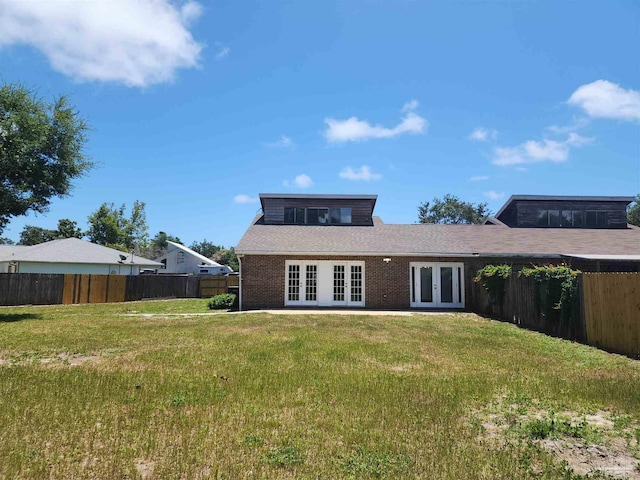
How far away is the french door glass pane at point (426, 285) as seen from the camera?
1920cm

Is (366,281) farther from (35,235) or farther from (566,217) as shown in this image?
(35,235)

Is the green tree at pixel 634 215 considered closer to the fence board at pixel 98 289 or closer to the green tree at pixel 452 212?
the green tree at pixel 452 212

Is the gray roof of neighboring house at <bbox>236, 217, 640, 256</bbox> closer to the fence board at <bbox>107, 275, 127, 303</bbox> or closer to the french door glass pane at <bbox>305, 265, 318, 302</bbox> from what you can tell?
the french door glass pane at <bbox>305, 265, 318, 302</bbox>

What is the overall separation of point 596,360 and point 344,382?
5.75m

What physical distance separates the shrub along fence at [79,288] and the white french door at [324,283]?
4.73 m

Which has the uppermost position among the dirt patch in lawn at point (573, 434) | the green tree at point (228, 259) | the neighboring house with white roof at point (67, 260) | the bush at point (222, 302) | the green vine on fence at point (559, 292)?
the green tree at point (228, 259)

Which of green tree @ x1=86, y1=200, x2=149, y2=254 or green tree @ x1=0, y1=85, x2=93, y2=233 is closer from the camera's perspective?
green tree @ x1=0, y1=85, x2=93, y2=233

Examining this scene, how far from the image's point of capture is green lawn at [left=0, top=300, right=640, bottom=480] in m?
3.63

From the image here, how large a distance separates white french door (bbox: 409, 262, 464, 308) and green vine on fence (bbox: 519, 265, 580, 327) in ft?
19.7

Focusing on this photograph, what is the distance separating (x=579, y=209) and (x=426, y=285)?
13.6 meters

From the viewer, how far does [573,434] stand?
4.36 meters

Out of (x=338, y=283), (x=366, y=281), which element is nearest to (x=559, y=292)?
(x=366, y=281)

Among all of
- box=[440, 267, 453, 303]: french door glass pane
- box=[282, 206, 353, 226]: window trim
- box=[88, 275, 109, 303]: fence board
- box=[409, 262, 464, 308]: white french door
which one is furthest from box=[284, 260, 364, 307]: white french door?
box=[88, 275, 109, 303]: fence board

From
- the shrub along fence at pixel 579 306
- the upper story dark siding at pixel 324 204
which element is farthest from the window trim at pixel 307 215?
the shrub along fence at pixel 579 306
